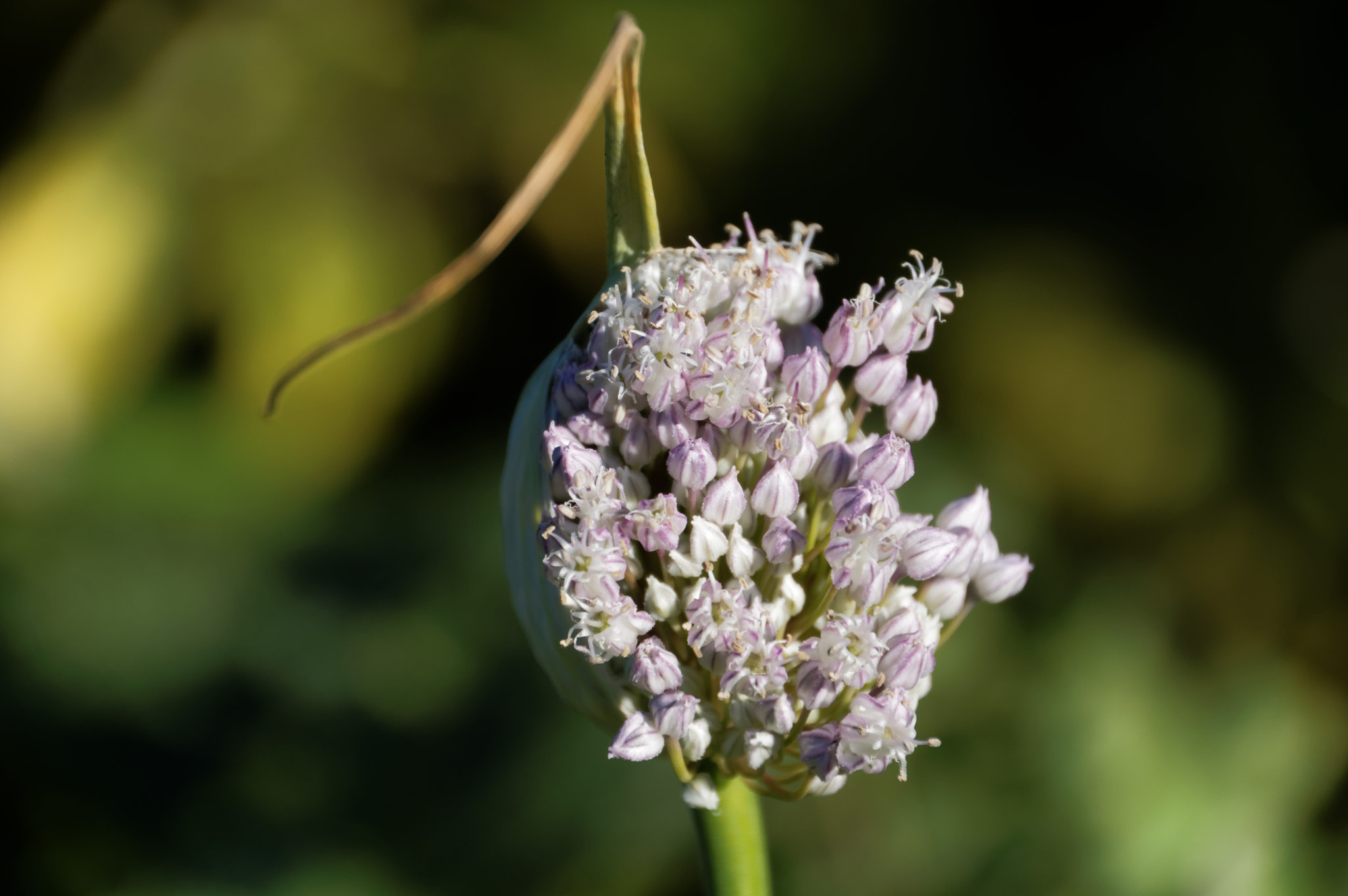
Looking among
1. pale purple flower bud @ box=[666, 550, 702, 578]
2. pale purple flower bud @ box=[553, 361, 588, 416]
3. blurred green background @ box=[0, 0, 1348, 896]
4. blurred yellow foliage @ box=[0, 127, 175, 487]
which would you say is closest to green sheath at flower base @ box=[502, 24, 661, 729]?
pale purple flower bud @ box=[553, 361, 588, 416]

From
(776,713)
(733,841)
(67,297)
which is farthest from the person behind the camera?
(67,297)

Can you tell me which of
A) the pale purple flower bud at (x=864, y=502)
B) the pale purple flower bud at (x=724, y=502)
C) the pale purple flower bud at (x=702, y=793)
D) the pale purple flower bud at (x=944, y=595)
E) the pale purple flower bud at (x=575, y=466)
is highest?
the pale purple flower bud at (x=575, y=466)

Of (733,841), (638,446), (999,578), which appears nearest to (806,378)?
(638,446)

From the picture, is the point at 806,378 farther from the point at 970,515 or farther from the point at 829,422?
the point at 970,515

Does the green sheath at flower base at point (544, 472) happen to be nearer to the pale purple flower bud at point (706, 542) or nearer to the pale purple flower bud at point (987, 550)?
the pale purple flower bud at point (706, 542)

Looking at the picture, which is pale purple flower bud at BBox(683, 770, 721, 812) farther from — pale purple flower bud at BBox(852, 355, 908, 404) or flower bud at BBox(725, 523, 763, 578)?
pale purple flower bud at BBox(852, 355, 908, 404)

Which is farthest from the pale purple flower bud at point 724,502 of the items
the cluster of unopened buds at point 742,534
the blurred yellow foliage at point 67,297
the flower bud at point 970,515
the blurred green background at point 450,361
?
the blurred yellow foliage at point 67,297
